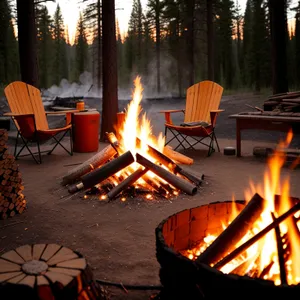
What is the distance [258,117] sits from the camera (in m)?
5.55

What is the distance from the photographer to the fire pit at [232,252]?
1351 mm

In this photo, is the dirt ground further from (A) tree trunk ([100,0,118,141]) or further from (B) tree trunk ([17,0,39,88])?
(B) tree trunk ([17,0,39,88])

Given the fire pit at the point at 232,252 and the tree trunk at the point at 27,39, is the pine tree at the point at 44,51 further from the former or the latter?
the fire pit at the point at 232,252

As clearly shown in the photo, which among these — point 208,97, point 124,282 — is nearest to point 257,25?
point 208,97

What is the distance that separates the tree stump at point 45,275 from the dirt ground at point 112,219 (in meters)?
0.56

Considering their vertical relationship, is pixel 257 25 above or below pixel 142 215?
above

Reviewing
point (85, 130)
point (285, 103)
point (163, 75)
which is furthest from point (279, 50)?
point (163, 75)

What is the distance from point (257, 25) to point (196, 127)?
27606mm

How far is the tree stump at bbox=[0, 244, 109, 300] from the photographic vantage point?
145cm

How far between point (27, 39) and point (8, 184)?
5622mm

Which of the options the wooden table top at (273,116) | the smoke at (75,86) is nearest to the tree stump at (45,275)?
the wooden table top at (273,116)

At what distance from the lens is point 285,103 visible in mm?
6062

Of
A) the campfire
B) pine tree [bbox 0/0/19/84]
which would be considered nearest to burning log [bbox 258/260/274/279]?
the campfire

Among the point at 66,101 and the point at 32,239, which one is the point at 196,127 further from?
the point at 66,101
